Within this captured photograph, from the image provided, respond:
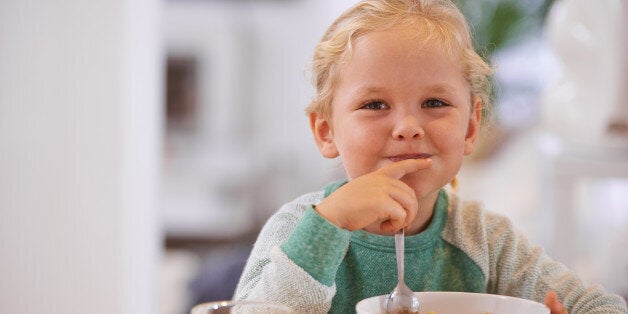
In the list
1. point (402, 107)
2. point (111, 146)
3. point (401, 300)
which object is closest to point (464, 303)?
point (401, 300)

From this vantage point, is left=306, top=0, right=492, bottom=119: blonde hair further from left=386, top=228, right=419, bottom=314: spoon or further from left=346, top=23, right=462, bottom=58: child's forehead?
left=386, top=228, right=419, bottom=314: spoon

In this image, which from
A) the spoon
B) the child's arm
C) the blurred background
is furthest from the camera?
the blurred background

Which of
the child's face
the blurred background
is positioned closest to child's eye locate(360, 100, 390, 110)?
the child's face

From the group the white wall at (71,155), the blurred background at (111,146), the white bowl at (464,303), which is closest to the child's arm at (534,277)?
the white bowl at (464,303)

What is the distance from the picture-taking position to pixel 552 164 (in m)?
1.73

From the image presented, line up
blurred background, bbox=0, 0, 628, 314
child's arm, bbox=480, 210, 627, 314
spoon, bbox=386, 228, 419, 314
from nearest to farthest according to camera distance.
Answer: spoon, bbox=386, 228, 419, 314, child's arm, bbox=480, 210, 627, 314, blurred background, bbox=0, 0, 628, 314

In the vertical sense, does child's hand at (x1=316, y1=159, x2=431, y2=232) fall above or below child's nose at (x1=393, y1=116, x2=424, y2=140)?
below

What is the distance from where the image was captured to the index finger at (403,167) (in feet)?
2.27

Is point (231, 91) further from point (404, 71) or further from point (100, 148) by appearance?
point (404, 71)

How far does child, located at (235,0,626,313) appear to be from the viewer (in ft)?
2.19

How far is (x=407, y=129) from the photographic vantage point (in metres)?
0.70

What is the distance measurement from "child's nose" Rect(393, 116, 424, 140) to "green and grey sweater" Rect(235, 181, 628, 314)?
0.11 meters

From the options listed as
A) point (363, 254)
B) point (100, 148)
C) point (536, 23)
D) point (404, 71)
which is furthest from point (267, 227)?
point (536, 23)

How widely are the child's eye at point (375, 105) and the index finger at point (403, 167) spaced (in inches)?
2.1
